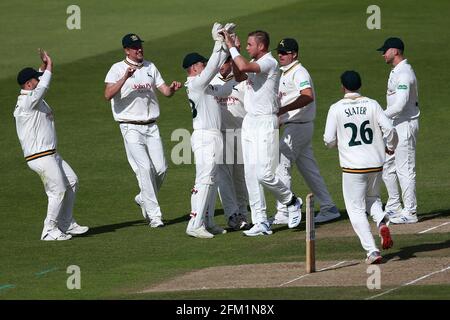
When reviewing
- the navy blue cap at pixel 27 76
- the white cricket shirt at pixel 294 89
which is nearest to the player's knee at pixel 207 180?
the white cricket shirt at pixel 294 89

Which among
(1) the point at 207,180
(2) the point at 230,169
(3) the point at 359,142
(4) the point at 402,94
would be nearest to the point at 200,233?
(1) the point at 207,180

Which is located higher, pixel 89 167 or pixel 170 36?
pixel 170 36

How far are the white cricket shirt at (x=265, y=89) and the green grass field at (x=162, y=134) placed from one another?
1.74m

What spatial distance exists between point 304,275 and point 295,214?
9.10 feet

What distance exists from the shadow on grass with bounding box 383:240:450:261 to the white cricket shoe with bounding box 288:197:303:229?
1.95 m

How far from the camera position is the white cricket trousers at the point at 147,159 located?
18.0 meters

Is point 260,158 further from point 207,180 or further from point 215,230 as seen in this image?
point 215,230

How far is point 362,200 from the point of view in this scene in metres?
14.9

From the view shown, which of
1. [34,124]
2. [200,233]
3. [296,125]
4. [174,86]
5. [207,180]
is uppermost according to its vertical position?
[174,86]

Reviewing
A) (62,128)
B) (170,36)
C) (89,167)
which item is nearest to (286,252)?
(89,167)

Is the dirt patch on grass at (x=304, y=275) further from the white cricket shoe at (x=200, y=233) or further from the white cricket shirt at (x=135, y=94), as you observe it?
the white cricket shirt at (x=135, y=94)
